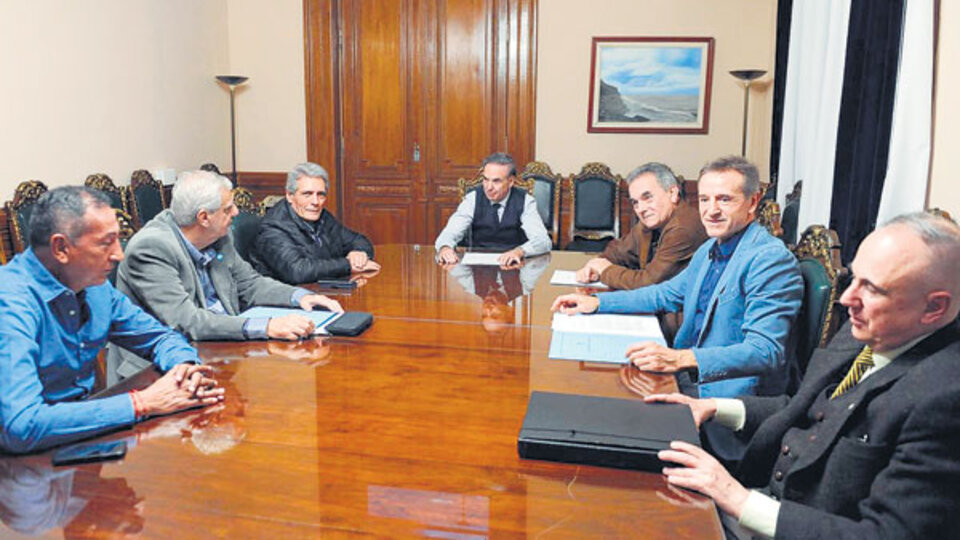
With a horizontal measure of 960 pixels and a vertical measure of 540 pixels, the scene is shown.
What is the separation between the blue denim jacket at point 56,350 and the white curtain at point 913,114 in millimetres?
2623

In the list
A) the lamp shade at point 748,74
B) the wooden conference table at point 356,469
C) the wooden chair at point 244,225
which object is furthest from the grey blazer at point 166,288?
the lamp shade at point 748,74

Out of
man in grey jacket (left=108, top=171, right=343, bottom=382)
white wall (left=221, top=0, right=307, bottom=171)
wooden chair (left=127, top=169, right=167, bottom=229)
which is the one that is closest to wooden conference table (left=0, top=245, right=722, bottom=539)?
man in grey jacket (left=108, top=171, right=343, bottom=382)

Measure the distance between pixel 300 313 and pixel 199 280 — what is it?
0.34m

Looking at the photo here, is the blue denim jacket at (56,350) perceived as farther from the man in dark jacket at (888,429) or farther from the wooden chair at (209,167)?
the wooden chair at (209,167)

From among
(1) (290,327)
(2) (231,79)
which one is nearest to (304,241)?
(1) (290,327)

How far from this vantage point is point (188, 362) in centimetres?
189

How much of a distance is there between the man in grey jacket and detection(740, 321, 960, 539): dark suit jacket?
141cm

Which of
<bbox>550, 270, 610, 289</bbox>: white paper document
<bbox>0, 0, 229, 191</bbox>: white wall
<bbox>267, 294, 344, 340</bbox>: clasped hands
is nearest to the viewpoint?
<bbox>267, 294, 344, 340</bbox>: clasped hands

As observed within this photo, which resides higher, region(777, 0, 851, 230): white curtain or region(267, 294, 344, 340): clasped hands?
region(777, 0, 851, 230): white curtain

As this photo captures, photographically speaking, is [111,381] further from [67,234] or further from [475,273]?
[475,273]

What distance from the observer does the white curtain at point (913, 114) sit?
2.83 meters

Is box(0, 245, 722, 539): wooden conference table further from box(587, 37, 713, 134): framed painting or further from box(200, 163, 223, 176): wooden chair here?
box(587, 37, 713, 134): framed painting

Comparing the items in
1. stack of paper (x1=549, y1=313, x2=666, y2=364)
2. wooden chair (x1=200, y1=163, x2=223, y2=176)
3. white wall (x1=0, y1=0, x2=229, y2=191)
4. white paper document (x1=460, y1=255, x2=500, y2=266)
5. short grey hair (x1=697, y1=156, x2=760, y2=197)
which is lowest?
stack of paper (x1=549, y1=313, x2=666, y2=364)

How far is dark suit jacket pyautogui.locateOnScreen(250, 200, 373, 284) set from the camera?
10.5 ft
